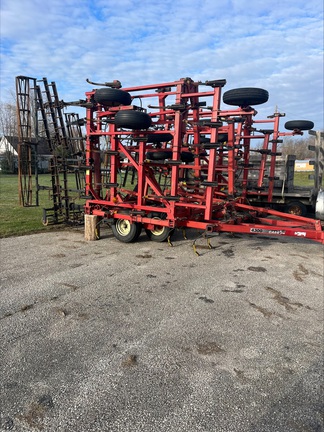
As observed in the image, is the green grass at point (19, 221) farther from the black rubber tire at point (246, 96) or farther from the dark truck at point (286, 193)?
the dark truck at point (286, 193)

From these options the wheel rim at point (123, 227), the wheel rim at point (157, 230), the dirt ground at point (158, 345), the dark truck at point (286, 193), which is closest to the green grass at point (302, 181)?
the dark truck at point (286, 193)

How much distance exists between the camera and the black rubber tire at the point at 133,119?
6.16 m

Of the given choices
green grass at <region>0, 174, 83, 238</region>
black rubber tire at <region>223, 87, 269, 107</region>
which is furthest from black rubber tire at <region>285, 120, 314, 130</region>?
green grass at <region>0, 174, 83, 238</region>

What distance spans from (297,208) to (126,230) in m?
6.03

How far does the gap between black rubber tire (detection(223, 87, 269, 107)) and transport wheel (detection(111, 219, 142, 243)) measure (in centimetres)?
363

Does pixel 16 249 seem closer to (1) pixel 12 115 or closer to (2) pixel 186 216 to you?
(2) pixel 186 216

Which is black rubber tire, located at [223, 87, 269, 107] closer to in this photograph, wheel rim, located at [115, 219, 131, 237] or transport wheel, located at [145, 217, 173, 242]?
transport wheel, located at [145, 217, 173, 242]

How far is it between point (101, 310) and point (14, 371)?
1263 mm

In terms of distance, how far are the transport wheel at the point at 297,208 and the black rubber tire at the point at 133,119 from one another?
6215 mm

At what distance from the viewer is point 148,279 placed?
489cm

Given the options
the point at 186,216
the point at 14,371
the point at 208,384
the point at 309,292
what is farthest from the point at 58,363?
the point at 186,216

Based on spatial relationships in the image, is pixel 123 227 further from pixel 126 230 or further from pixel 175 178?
pixel 175 178

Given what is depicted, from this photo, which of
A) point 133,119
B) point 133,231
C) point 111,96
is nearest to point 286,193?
point 133,231

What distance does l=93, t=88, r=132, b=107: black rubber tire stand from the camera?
21.3 ft
